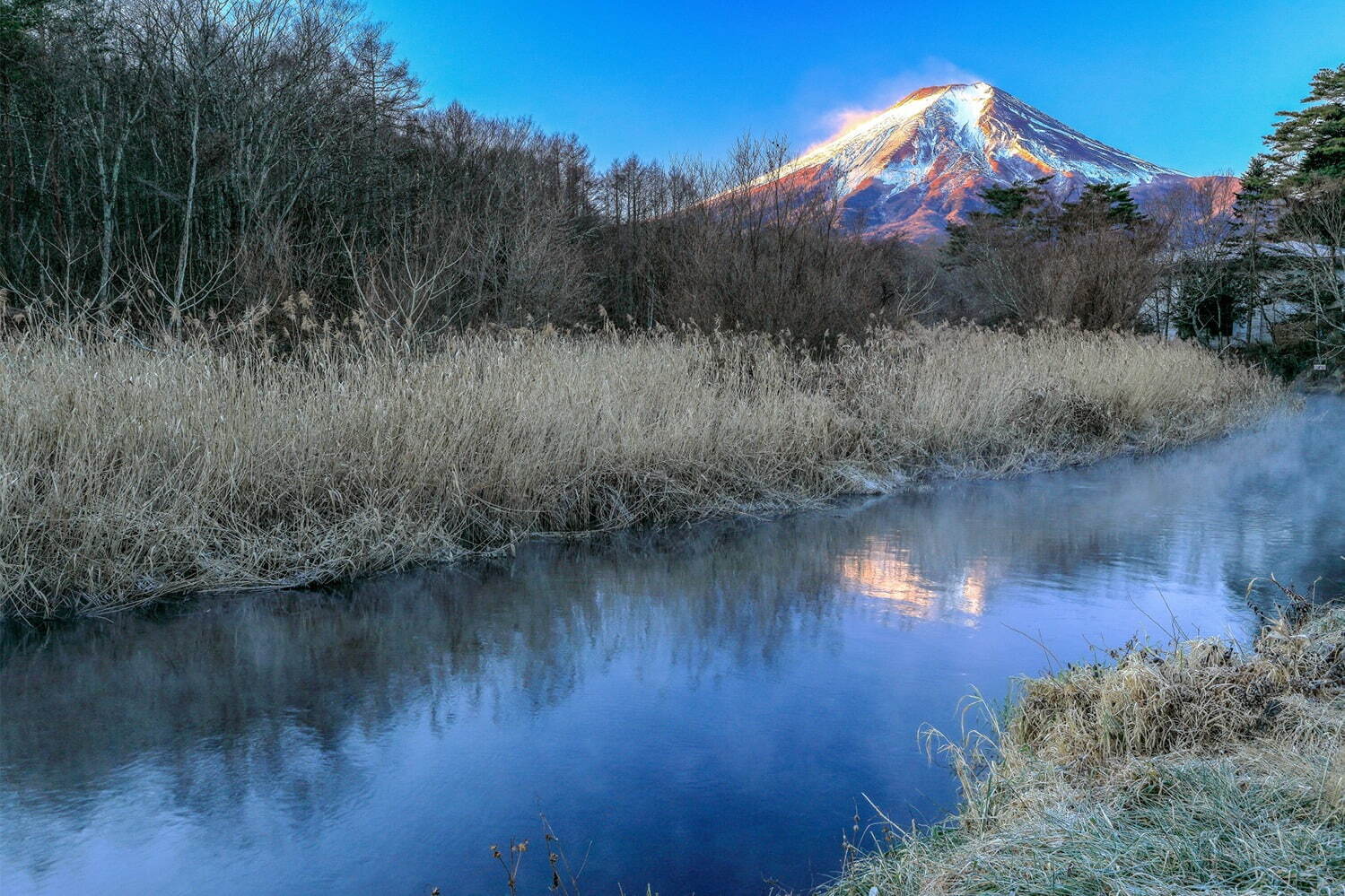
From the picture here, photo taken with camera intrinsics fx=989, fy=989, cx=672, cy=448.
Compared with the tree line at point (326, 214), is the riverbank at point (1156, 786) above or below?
below

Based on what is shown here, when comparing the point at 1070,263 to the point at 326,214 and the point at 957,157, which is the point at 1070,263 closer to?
the point at 326,214

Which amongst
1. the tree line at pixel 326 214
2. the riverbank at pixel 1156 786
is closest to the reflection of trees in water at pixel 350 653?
the riverbank at pixel 1156 786

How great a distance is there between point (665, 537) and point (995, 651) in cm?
315

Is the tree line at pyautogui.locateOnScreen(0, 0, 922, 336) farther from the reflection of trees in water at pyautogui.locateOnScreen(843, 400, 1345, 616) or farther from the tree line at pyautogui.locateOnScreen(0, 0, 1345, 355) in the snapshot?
the reflection of trees in water at pyautogui.locateOnScreen(843, 400, 1345, 616)

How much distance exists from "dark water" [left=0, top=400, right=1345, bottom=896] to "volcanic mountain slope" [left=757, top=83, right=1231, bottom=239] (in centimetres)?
6622

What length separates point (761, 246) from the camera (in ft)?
48.5

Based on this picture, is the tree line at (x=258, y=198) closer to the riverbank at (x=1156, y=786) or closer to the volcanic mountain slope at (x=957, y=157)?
the riverbank at (x=1156, y=786)

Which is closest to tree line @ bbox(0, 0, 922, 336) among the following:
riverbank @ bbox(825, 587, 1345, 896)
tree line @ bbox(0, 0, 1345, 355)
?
tree line @ bbox(0, 0, 1345, 355)

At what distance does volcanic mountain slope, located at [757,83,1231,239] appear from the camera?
78.4 m

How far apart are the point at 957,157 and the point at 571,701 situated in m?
92.5

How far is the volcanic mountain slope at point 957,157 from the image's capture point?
78438 millimetres

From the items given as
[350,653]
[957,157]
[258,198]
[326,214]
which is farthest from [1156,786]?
[957,157]

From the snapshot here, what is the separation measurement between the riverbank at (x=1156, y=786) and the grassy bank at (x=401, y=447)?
4.14 meters

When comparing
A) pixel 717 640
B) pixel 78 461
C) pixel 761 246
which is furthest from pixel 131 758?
pixel 761 246
